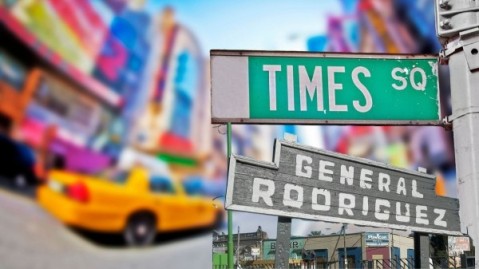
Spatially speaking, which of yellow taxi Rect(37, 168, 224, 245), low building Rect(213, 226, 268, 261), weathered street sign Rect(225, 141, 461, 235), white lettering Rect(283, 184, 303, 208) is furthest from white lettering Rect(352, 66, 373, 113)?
yellow taxi Rect(37, 168, 224, 245)

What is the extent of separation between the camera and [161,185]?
18.1 feet

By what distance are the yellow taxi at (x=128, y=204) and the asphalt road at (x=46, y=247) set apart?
93mm

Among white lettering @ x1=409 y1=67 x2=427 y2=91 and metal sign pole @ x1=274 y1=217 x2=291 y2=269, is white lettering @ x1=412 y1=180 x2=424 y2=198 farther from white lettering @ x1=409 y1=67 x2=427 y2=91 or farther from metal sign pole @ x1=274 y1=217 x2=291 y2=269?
metal sign pole @ x1=274 y1=217 x2=291 y2=269

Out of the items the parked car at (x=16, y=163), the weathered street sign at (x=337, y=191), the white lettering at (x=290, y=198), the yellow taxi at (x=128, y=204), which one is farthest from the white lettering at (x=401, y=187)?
the parked car at (x=16, y=163)

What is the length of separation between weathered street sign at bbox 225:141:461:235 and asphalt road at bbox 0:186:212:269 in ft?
6.93

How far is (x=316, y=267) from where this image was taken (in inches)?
163

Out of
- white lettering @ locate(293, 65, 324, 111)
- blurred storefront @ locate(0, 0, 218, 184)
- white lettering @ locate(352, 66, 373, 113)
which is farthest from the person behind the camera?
blurred storefront @ locate(0, 0, 218, 184)

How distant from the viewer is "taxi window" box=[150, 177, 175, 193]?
17.9 ft

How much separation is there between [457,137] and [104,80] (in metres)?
2.91

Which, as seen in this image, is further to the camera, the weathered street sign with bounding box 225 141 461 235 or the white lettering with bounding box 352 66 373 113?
the white lettering with bounding box 352 66 373 113

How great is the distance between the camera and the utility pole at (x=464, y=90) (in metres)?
4.73

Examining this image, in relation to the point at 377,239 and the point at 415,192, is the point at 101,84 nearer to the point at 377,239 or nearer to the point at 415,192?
the point at 377,239

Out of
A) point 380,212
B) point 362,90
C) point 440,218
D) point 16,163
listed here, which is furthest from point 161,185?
point 440,218

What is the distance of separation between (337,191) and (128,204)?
2.09 metres
